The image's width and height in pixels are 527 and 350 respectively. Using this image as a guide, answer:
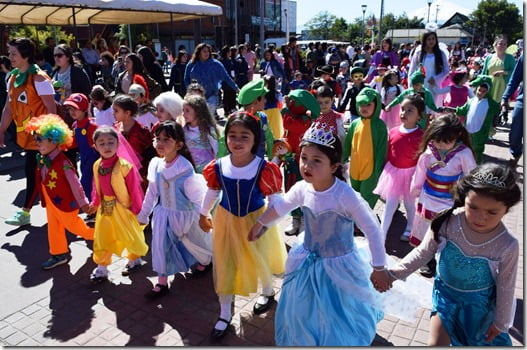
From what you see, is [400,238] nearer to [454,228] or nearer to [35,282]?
[454,228]

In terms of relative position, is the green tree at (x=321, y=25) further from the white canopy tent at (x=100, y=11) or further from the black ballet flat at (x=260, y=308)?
the black ballet flat at (x=260, y=308)

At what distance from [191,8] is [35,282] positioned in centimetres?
1179

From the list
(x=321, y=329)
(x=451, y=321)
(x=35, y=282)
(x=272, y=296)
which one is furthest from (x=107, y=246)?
(x=451, y=321)

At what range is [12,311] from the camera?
3885 millimetres

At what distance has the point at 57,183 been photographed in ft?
14.5

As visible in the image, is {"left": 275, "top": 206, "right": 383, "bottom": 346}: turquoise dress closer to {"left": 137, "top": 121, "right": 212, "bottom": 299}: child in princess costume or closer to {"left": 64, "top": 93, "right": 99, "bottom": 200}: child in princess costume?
{"left": 137, "top": 121, "right": 212, "bottom": 299}: child in princess costume

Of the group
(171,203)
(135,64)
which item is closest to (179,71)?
(135,64)

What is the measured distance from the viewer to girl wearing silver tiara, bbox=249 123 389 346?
2.85 meters

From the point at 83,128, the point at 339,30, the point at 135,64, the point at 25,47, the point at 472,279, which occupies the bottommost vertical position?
the point at 472,279

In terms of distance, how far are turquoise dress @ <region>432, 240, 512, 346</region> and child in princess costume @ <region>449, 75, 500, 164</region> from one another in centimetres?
506

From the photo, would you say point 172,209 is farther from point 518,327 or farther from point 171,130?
point 518,327

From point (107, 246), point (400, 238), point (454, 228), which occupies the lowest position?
point (400, 238)

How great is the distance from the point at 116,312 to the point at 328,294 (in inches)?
77.2

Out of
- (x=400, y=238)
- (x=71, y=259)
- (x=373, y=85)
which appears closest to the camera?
(x=71, y=259)
